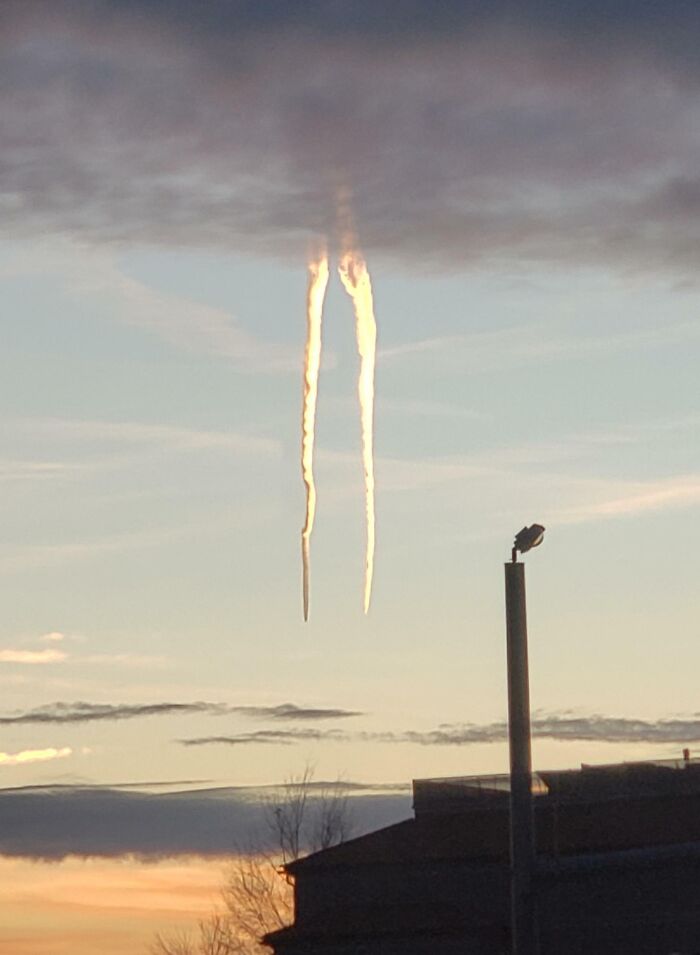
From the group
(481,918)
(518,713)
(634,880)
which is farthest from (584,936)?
(518,713)

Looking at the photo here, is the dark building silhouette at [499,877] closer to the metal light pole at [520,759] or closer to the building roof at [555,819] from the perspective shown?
the building roof at [555,819]

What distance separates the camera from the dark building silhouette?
64.8m

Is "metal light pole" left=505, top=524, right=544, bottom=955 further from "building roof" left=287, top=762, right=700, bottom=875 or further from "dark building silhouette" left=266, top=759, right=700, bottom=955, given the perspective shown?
"building roof" left=287, top=762, right=700, bottom=875

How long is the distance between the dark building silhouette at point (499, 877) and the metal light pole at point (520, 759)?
2429cm

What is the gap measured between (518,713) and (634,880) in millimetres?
25347

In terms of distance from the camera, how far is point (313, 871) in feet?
260

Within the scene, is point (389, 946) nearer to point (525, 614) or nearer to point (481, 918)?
point (481, 918)

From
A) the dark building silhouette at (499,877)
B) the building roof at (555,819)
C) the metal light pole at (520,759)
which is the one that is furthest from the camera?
the building roof at (555,819)

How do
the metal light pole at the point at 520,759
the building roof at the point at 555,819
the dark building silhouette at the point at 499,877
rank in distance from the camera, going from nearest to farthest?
the metal light pole at the point at 520,759
the dark building silhouette at the point at 499,877
the building roof at the point at 555,819

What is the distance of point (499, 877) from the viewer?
7262cm

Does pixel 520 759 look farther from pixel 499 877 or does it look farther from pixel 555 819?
pixel 555 819

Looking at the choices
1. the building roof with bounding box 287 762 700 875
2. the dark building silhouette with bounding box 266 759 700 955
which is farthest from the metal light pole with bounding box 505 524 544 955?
the building roof with bounding box 287 762 700 875

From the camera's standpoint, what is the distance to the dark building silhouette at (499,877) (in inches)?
2552

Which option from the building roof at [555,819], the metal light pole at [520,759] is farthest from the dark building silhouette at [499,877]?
the metal light pole at [520,759]
